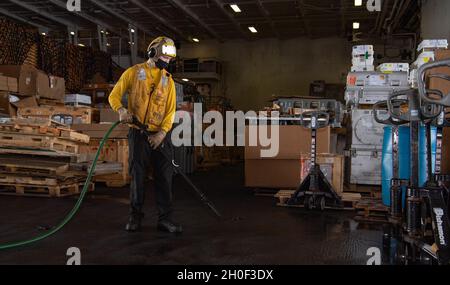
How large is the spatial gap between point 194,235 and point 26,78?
795 cm

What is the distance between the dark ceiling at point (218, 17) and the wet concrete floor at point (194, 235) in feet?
34.5

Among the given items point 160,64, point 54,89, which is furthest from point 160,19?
point 160,64

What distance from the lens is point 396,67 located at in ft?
27.2

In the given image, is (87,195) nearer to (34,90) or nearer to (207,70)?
(34,90)

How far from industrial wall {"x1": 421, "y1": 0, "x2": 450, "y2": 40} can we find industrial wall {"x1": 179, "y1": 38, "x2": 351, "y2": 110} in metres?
8.17

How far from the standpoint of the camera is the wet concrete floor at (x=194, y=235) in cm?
377

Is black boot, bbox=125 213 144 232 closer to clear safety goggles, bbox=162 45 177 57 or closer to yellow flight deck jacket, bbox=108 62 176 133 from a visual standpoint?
yellow flight deck jacket, bbox=108 62 176 133

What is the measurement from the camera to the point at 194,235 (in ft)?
15.2

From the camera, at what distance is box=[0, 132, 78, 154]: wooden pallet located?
23.9ft

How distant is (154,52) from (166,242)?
6.61 ft

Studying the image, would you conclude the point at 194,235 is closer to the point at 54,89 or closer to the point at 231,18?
the point at 54,89

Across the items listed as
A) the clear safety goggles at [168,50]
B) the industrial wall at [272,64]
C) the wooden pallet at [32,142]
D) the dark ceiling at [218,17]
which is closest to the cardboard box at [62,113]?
the wooden pallet at [32,142]

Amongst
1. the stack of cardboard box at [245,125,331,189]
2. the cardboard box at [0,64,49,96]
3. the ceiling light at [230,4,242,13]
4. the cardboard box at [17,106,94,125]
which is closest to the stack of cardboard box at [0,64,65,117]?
the cardboard box at [0,64,49,96]

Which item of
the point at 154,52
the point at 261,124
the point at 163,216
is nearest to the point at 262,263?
the point at 163,216
